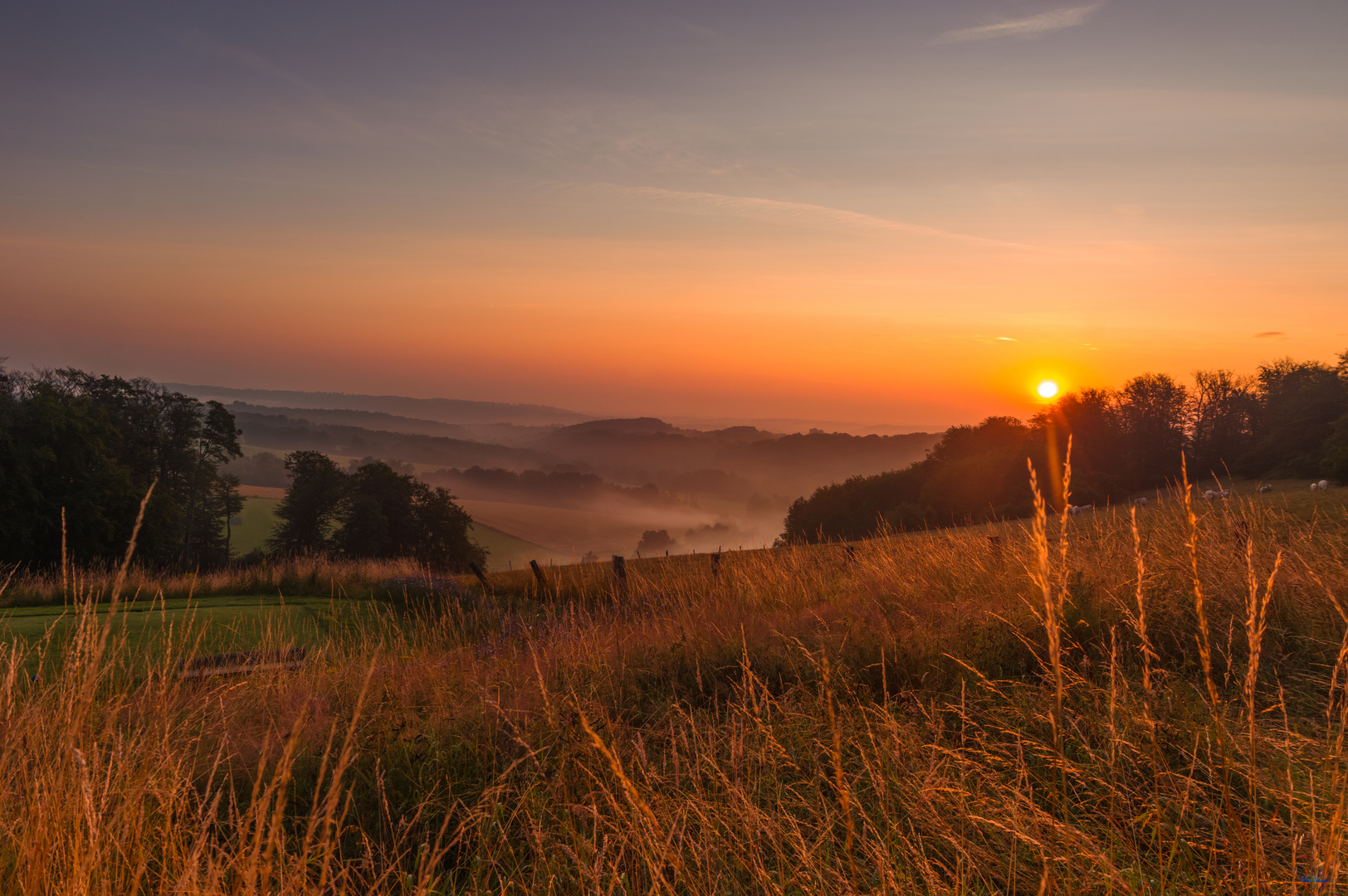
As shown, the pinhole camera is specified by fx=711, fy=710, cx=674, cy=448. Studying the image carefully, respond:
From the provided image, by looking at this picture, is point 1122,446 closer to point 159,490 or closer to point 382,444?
point 159,490

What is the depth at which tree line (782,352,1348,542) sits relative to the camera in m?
39.5

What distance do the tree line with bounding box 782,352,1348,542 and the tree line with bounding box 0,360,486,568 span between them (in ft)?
79.2

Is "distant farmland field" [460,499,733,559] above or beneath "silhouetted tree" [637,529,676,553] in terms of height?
above

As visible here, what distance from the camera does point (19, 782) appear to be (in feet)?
10.4

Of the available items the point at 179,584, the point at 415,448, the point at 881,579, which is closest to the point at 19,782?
the point at 881,579

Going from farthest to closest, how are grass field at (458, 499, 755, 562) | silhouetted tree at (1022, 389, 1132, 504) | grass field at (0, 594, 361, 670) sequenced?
grass field at (458, 499, 755, 562), silhouetted tree at (1022, 389, 1132, 504), grass field at (0, 594, 361, 670)

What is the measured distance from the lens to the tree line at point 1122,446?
39.5m

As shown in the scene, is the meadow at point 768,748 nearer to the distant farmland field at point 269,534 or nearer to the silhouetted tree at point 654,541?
the distant farmland field at point 269,534

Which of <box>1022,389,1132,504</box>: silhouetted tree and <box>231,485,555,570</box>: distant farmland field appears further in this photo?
<box>231,485,555,570</box>: distant farmland field

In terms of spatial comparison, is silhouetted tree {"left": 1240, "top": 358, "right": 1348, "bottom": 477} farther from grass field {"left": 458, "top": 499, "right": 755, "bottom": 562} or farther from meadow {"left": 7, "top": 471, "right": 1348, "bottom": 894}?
grass field {"left": 458, "top": 499, "right": 755, "bottom": 562}

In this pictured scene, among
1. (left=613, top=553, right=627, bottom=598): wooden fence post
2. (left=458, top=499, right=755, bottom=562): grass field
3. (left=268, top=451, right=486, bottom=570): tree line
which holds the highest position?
(left=613, top=553, right=627, bottom=598): wooden fence post

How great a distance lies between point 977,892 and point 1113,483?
159 ft

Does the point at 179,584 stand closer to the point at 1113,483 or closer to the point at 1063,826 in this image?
the point at 1063,826

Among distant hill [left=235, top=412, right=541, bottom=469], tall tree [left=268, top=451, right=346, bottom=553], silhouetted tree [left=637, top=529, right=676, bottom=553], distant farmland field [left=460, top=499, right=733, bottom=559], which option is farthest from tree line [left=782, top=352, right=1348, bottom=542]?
distant hill [left=235, top=412, right=541, bottom=469]
